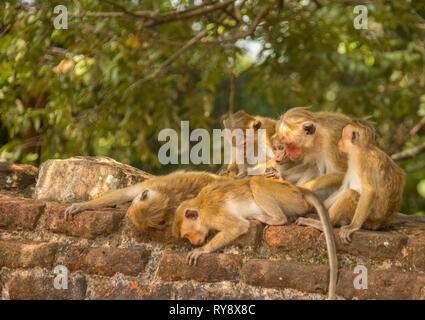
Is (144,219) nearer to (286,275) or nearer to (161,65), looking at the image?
(286,275)

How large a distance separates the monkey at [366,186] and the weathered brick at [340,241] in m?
0.07

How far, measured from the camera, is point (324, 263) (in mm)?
2088

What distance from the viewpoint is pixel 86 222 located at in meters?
2.46

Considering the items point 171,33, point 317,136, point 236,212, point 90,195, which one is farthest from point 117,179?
point 171,33

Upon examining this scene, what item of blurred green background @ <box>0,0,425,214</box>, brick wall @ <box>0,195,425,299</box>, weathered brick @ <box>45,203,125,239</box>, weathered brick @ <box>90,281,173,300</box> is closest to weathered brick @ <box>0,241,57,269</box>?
brick wall @ <box>0,195,425,299</box>

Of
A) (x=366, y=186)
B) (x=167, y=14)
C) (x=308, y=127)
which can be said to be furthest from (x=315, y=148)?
(x=167, y=14)

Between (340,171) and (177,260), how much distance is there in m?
1.09

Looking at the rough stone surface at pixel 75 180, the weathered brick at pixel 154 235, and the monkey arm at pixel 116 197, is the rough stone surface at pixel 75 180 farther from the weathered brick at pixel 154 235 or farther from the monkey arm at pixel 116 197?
the weathered brick at pixel 154 235

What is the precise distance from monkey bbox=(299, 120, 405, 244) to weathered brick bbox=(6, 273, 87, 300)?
1.13 m

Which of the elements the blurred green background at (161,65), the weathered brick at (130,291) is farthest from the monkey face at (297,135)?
the blurred green background at (161,65)

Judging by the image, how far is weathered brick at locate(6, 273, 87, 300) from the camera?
2322 millimetres

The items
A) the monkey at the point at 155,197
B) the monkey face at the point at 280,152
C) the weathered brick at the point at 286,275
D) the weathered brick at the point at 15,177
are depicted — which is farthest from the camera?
the weathered brick at the point at 15,177

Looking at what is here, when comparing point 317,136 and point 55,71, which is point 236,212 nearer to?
point 317,136

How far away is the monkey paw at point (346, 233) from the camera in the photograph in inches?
82.1
